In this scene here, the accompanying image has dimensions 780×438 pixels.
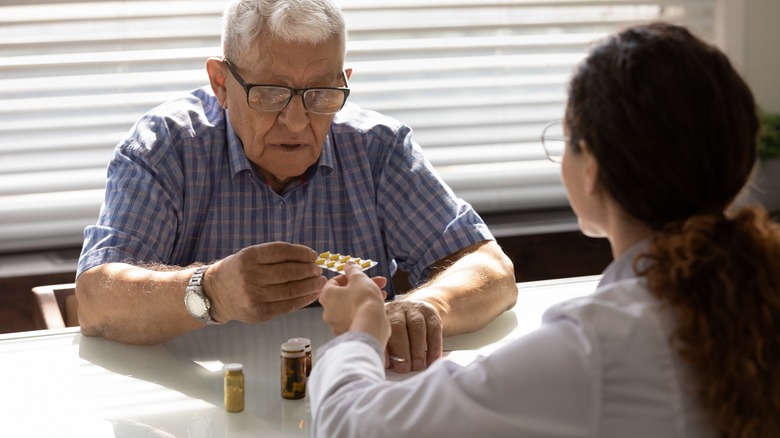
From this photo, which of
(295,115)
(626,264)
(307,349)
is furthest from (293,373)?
(295,115)

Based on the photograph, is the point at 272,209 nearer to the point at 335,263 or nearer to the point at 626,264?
the point at 335,263

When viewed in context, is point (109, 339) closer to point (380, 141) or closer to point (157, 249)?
point (157, 249)

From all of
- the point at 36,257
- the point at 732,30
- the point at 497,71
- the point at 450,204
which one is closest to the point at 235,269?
the point at 450,204

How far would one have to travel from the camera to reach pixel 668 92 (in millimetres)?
1225

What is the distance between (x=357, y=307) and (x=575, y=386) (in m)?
0.46

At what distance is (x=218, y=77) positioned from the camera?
2512mm

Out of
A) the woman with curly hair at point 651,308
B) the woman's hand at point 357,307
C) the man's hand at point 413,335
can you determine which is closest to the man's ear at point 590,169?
the woman with curly hair at point 651,308

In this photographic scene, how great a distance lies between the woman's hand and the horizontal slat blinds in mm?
2142

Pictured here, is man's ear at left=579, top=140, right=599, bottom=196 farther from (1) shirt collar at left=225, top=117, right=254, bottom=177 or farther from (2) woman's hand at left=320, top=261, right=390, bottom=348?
(1) shirt collar at left=225, top=117, right=254, bottom=177

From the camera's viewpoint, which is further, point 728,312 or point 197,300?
point 197,300

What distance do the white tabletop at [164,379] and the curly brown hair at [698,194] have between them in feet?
1.98

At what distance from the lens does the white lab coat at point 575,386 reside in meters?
1.17

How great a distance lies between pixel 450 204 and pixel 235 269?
850 millimetres

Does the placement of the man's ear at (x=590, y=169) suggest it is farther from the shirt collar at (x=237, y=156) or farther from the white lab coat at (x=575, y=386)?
the shirt collar at (x=237, y=156)
